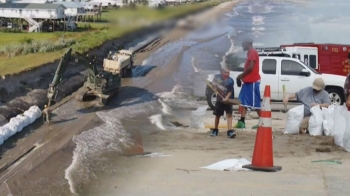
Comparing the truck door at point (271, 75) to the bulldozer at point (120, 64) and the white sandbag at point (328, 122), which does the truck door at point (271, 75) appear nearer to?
the white sandbag at point (328, 122)

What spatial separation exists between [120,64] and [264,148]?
1797cm

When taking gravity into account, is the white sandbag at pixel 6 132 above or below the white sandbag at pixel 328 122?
below

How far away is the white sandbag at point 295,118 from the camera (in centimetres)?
1413

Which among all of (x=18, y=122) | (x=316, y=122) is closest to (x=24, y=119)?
(x=18, y=122)

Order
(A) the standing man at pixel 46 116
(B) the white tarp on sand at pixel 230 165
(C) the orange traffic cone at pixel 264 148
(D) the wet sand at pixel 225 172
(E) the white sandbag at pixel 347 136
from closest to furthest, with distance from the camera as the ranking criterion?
(D) the wet sand at pixel 225 172
(C) the orange traffic cone at pixel 264 148
(B) the white tarp on sand at pixel 230 165
(E) the white sandbag at pixel 347 136
(A) the standing man at pixel 46 116

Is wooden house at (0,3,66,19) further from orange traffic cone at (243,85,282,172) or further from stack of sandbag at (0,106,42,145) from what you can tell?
orange traffic cone at (243,85,282,172)

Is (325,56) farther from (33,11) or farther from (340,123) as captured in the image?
(33,11)

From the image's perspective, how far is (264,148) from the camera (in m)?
10.4

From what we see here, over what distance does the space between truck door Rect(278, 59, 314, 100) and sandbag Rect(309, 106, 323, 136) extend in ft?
20.0

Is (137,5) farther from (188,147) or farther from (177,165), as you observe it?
(188,147)

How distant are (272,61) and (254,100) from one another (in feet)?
20.7

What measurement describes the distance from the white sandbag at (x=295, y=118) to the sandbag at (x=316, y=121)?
0.35 meters

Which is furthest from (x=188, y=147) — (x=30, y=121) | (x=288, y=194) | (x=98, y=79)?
(x=98, y=79)

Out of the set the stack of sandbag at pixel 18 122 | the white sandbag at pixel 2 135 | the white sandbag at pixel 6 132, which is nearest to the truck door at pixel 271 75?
the stack of sandbag at pixel 18 122
